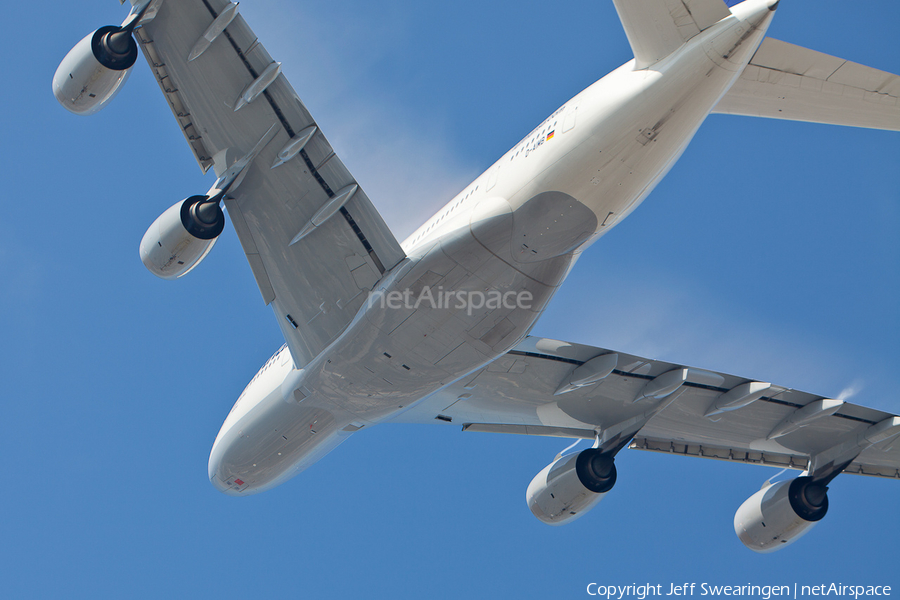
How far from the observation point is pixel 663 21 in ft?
29.9

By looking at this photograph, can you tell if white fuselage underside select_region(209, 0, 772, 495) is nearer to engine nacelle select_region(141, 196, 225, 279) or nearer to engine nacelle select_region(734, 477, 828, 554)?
engine nacelle select_region(141, 196, 225, 279)

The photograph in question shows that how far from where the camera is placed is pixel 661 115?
918 cm

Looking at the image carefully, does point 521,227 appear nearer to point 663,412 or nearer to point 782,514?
point 663,412

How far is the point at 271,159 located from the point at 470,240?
3.09 meters

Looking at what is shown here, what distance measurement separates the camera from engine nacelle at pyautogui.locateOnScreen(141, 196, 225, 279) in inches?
440

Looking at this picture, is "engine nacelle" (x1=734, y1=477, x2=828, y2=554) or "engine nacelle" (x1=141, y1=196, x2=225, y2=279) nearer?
"engine nacelle" (x1=141, y1=196, x2=225, y2=279)

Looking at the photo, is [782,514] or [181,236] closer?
[181,236]

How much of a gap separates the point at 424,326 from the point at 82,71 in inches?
222

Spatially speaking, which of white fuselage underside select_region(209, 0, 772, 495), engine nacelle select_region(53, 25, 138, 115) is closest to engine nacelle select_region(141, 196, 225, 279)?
engine nacelle select_region(53, 25, 138, 115)

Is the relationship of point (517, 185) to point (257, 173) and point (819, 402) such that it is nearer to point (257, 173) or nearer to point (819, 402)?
point (257, 173)

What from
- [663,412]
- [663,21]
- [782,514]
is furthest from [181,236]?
[782,514]

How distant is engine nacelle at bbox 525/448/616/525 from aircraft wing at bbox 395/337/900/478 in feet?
1.78
